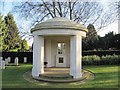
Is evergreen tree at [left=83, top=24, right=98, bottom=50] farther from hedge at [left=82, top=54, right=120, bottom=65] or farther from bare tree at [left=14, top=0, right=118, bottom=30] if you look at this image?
hedge at [left=82, top=54, right=120, bottom=65]

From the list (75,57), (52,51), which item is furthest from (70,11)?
(75,57)

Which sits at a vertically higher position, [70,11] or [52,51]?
[70,11]

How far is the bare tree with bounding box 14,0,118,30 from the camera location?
27344 mm

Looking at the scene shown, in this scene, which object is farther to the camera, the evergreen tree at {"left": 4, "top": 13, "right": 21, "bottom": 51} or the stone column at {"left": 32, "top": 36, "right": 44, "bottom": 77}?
the evergreen tree at {"left": 4, "top": 13, "right": 21, "bottom": 51}

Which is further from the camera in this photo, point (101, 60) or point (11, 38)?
point (11, 38)

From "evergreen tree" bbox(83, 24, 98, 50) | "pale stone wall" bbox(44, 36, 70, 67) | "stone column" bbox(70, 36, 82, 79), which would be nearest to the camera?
"stone column" bbox(70, 36, 82, 79)

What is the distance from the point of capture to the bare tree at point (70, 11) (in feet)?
89.7

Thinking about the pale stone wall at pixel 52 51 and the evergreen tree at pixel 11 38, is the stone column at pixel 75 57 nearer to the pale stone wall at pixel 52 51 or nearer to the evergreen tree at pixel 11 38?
the pale stone wall at pixel 52 51

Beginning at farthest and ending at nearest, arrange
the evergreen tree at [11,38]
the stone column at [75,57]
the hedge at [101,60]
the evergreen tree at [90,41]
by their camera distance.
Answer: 1. the evergreen tree at [11,38]
2. the evergreen tree at [90,41]
3. the hedge at [101,60]
4. the stone column at [75,57]

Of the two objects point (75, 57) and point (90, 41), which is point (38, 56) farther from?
point (90, 41)

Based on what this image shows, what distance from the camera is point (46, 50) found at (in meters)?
17.3

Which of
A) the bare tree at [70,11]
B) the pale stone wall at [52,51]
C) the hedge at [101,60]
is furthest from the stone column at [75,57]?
the bare tree at [70,11]

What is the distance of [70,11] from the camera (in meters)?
27.7

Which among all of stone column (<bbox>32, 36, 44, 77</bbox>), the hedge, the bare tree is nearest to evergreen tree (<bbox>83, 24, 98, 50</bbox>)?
the bare tree
